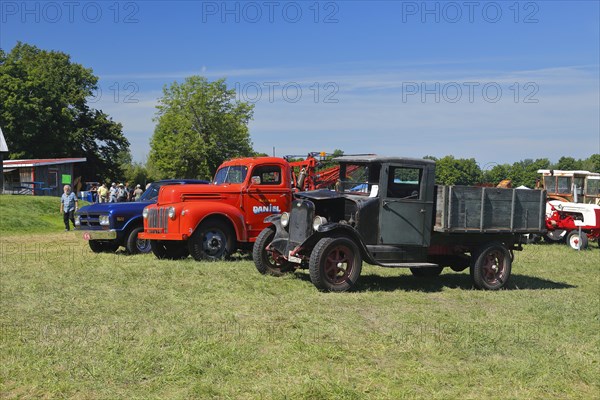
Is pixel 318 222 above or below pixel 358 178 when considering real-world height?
below

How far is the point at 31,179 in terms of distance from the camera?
44.3 m

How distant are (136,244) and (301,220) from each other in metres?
6.22

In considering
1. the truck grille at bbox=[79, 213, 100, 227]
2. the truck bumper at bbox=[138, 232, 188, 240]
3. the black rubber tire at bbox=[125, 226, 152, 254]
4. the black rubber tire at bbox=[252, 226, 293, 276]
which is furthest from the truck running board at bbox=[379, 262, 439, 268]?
the truck grille at bbox=[79, 213, 100, 227]

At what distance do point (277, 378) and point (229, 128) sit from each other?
2208 inches

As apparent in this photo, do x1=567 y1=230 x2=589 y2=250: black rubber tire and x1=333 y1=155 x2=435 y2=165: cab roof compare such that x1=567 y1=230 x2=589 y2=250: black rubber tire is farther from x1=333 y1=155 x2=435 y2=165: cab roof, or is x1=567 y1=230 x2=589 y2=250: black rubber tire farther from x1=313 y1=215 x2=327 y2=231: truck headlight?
x1=313 y1=215 x2=327 y2=231: truck headlight

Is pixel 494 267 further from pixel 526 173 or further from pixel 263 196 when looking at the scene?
pixel 526 173

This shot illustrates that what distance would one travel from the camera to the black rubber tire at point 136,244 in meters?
15.1

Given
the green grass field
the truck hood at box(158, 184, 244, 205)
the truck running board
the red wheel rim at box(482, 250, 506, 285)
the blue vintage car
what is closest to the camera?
the green grass field

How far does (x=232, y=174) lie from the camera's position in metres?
14.2

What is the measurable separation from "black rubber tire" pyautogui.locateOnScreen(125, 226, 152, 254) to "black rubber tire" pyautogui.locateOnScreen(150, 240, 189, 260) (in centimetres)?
122

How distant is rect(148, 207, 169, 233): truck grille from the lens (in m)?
13.4

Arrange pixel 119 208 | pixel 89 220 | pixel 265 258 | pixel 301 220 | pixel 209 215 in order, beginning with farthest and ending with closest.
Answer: pixel 89 220 → pixel 119 208 → pixel 209 215 → pixel 265 258 → pixel 301 220

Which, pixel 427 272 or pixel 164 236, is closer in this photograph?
pixel 427 272

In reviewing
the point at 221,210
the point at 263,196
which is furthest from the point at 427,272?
the point at 221,210
